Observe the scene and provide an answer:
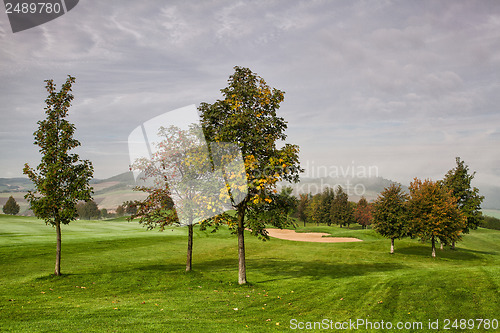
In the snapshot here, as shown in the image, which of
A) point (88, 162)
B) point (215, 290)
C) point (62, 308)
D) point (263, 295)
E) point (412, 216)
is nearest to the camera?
point (62, 308)

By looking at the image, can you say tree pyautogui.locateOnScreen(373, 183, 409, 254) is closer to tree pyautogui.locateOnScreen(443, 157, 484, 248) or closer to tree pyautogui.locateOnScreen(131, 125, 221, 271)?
tree pyautogui.locateOnScreen(443, 157, 484, 248)

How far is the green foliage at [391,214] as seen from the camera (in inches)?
1294

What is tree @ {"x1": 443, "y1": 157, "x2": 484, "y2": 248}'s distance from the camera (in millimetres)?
39969

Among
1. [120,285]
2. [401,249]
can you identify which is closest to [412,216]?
[401,249]

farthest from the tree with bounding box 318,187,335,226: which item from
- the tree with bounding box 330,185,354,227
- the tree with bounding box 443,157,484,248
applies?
the tree with bounding box 443,157,484,248

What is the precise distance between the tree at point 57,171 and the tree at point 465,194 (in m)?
43.0

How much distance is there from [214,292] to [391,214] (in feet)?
79.3

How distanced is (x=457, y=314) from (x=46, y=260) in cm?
2696

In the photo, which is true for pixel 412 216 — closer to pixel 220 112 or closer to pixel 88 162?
pixel 220 112

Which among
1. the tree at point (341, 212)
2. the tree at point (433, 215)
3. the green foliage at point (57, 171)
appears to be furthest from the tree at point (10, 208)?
the tree at point (433, 215)

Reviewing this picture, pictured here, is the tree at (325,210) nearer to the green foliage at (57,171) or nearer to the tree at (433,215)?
the tree at (433,215)

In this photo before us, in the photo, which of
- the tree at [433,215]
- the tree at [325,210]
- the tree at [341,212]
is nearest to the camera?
the tree at [433,215]

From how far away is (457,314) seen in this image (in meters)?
11.6

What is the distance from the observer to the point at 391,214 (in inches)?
1302
